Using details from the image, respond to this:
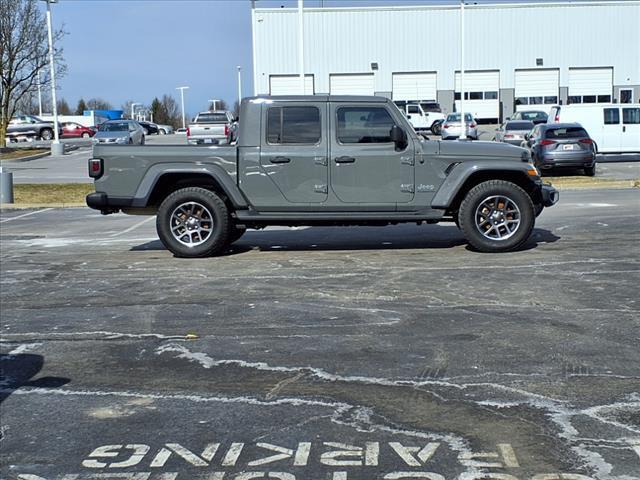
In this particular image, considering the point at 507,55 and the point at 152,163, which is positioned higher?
the point at 507,55

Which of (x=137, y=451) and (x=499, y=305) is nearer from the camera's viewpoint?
(x=137, y=451)

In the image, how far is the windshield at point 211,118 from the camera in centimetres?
3826

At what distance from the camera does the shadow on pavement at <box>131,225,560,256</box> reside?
12.1 metres

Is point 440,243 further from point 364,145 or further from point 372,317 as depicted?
point 372,317

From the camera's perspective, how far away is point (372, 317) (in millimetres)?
7652

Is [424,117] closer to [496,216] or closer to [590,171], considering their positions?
[590,171]

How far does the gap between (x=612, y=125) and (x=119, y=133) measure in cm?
2086

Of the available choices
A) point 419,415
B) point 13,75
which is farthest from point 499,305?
point 13,75

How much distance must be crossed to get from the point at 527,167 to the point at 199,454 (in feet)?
24.6

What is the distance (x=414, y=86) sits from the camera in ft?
211

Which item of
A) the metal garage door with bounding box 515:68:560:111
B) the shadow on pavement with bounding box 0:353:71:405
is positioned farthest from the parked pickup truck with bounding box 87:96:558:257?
the metal garage door with bounding box 515:68:560:111

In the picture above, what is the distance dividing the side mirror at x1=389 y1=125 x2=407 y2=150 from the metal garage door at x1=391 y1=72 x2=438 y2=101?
2133 inches

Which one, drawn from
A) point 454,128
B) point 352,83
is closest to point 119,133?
point 454,128

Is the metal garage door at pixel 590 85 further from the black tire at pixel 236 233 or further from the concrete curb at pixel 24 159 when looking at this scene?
the black tire at pixel 236 233
